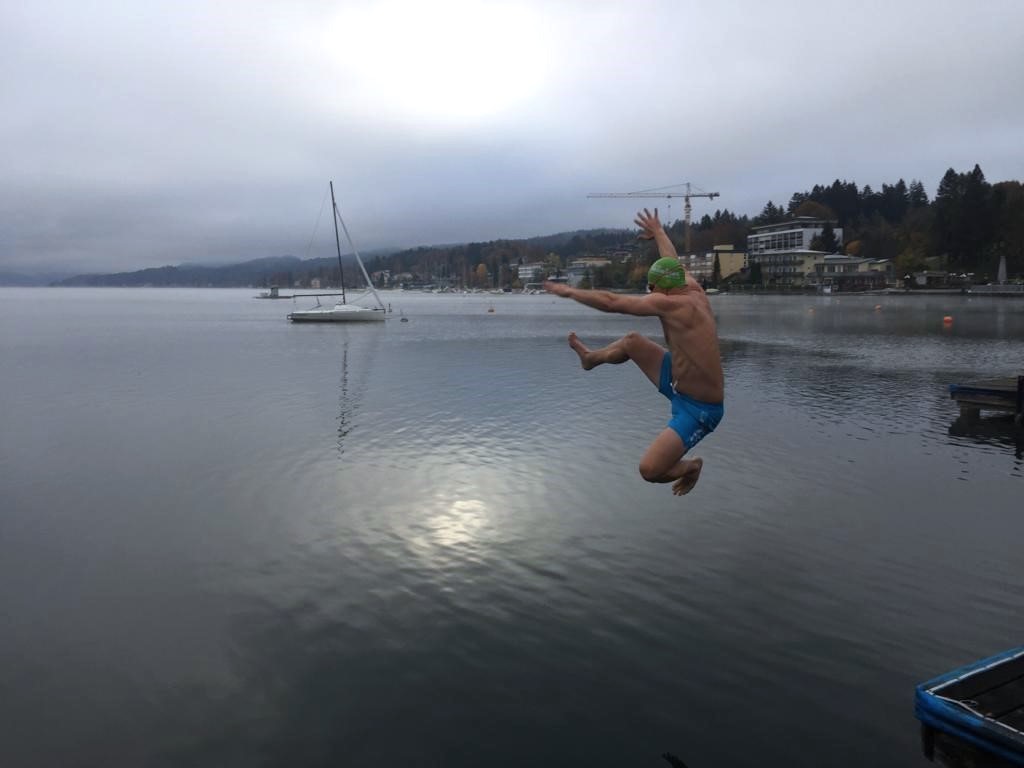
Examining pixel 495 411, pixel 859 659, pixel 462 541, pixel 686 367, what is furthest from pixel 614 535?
pixel 495 411

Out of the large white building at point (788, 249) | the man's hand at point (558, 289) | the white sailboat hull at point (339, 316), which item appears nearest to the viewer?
the man's hand at point (558, 289)

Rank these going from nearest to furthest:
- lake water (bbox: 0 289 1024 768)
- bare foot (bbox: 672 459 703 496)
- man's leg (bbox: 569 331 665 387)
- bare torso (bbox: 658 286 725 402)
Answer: bare torso (bbox: 658 286 725 402), man's leg (bbox: 569 331 665 387), bare foot (bbox: 672 459 703 496), lake water (bbox: 0 289 1024 768)

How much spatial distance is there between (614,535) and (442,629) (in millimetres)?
4396

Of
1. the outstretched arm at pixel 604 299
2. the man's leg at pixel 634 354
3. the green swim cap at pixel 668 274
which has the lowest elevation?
the man's leg at pixel 634 354

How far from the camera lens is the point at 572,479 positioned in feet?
55.8

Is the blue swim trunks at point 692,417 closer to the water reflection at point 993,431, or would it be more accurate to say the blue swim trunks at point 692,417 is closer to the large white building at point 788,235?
the water reflection at point 993,431

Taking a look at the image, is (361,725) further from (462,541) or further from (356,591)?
(462,541)

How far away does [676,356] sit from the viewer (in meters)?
6.77

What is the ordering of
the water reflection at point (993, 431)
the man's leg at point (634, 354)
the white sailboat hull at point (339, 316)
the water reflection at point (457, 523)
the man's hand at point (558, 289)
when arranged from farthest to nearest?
the white sailboat hull at point (339, 316) < the water reflection at point (993, 431) < the water reflection at point (457, 523) < the man's leg at point (634, 354) < the man's hand at point (558, 289)

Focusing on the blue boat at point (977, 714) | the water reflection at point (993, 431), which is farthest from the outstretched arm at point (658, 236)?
the water reflection at point (993, 431)

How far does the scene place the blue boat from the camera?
6807 millimetres

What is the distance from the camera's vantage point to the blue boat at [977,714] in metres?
6.81

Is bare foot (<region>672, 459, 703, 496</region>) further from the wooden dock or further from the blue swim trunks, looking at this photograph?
the wooden dock

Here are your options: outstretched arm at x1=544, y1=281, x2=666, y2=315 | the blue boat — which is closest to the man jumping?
outstretched arm at x1=544, y1=281, x2=666, y2=315
